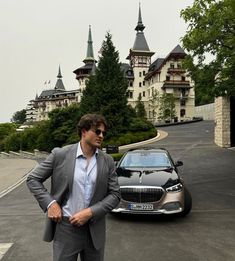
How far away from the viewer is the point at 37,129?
159 ft

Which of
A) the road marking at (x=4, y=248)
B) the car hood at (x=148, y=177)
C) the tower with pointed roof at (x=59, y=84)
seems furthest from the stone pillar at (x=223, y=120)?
the tower with pointed roof at (x=59, y=84)

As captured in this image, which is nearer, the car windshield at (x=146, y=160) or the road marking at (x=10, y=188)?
the car windshield at (x=146, y=160)

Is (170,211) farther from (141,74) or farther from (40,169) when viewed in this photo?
(141,74)

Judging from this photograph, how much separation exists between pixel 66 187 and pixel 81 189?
0.13m

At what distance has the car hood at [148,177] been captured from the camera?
8.02 metres

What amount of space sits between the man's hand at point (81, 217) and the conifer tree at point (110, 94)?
32573mm

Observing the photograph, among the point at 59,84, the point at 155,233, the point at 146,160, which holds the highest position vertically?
the point at 59,84

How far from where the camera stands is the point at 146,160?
31.7 feet

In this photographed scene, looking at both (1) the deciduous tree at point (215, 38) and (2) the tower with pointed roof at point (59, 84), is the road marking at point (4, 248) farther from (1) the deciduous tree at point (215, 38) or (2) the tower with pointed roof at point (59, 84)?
(2) the tower with pointed roof at point (59, 84)

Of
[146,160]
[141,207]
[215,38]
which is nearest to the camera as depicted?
[141,207]

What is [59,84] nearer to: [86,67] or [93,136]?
[86,67]

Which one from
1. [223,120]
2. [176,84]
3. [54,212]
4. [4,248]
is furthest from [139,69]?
[54,212]

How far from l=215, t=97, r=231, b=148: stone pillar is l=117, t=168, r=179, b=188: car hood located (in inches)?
681

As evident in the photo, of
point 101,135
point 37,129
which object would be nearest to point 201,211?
point 101,135
